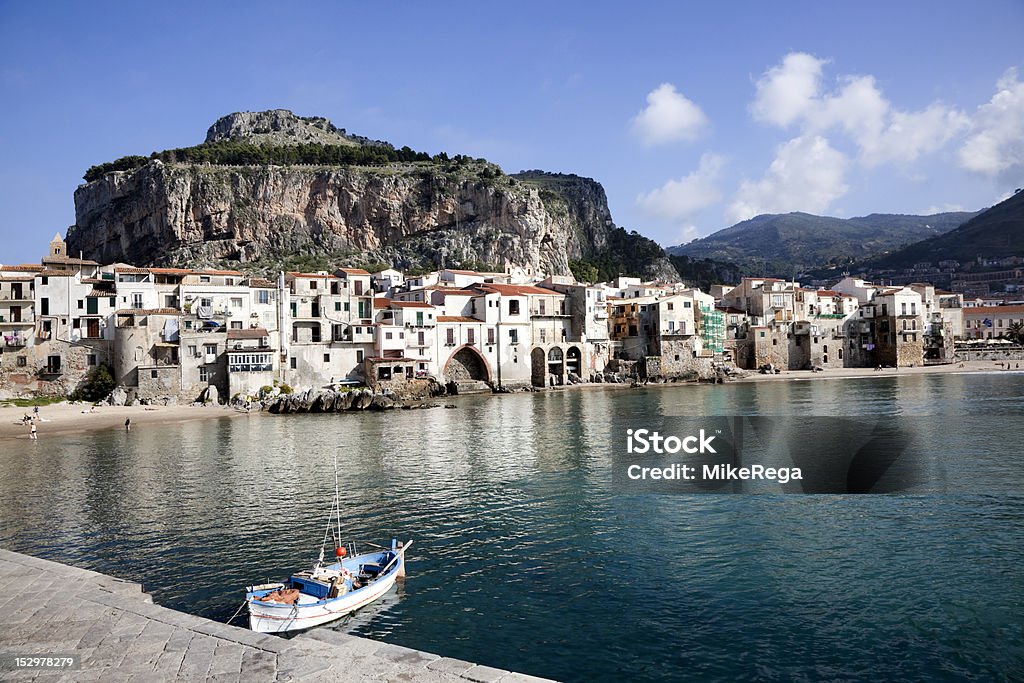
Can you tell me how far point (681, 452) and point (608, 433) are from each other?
5.19m

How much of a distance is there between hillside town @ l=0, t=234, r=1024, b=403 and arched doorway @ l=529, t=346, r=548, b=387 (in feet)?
0.46

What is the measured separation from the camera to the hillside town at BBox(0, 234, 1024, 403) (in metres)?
54.2

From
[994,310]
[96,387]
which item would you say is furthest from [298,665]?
[994,310]

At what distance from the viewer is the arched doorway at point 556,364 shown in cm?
7250

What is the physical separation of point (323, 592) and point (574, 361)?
6105 centimetres

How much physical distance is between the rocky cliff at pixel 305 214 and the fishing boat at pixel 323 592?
349ft

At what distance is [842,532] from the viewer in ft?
63.2

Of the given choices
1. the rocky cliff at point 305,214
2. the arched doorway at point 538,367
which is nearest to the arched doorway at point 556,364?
the arched doorway at point 538,367

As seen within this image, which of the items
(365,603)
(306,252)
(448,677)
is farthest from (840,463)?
(306,252)

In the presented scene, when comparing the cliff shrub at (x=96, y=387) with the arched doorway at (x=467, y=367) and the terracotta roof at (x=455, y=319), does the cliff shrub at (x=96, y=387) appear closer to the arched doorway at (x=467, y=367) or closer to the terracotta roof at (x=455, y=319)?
the terracotta roof at (x=455, y=319)

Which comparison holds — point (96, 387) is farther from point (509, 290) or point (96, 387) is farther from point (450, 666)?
point (450, 666)

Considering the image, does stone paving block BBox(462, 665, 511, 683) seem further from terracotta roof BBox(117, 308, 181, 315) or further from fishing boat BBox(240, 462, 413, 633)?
terracotta roof BBox(117, 308, 181, 315)

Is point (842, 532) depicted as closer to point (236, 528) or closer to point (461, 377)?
point (236, 528)

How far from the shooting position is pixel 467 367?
67750 millimetres
